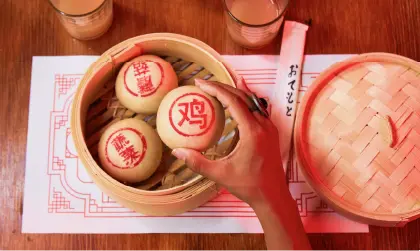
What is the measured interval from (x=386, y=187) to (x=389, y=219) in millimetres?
64

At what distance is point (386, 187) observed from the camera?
3.09ft

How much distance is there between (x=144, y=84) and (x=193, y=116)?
149mm

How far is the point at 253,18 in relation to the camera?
3.47ft

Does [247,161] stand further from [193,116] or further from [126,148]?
[126,148]

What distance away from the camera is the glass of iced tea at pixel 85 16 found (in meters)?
1.02

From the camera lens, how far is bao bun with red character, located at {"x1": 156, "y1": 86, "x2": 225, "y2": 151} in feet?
2.87

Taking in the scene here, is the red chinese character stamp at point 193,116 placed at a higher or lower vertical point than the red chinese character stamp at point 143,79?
lower

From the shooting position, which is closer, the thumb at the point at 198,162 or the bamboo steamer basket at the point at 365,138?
the thumb at the point at 198,162

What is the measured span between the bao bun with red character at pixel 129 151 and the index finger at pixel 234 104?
18cm

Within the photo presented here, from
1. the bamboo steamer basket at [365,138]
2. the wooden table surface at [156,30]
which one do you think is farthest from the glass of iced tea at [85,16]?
the bamboo steamer basket at [365,138]

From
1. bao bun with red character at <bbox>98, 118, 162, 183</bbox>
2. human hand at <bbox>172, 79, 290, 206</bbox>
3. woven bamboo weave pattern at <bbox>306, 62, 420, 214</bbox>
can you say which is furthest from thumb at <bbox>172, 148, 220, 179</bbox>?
woven bamboo weave pattern at <bbox>306, 62, 420, 214</bbox>

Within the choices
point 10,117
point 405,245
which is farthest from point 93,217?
point 405,245

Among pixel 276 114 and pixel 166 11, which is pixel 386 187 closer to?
pixel 276 114

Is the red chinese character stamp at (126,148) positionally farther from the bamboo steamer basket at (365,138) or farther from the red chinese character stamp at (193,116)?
the bamboo steamer basket at (365,138)
